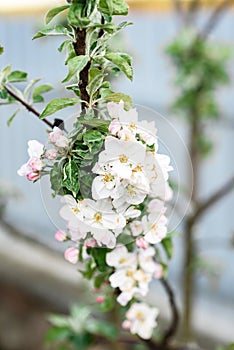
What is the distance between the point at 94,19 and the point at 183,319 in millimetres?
803

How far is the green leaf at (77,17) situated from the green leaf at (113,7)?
14 millimetres

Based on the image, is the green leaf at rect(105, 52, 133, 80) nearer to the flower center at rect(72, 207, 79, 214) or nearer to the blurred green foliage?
the flower center at rect(72, 207, 79, 214)

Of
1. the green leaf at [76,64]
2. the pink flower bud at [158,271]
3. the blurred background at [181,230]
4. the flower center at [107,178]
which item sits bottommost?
the blurred background at [181,230]

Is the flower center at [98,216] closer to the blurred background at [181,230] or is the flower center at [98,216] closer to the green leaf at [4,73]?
the green leaf at [4,73]

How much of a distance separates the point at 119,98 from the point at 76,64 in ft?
0.16

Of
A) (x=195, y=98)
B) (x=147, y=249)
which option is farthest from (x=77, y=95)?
(x=195, y=98)

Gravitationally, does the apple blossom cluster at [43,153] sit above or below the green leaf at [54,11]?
below

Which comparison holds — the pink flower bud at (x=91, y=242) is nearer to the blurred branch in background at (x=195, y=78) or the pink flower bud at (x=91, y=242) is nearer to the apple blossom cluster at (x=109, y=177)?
the apple blossom cluster at (x=109, y=177)

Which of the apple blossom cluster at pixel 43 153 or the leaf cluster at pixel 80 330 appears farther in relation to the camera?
the leaf cluster at pixel 80 330

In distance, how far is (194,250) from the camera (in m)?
1.14

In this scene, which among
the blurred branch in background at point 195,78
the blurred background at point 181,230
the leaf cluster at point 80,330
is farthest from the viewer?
the blurred background at point 181,230

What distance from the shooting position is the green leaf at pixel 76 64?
39 centimetres

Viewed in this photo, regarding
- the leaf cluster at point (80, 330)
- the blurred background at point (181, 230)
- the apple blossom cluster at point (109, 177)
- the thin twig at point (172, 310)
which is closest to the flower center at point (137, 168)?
the apple blossom cluster at point (109, 177)

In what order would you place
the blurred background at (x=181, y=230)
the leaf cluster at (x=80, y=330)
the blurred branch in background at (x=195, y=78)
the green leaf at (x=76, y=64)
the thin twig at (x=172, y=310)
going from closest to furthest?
the green leaf at (x=76, y=64)
the thin twig at (x=172, y=310)
the leaf cluster at (x=80, y=330)
the blurred branch in background at (x=195, y=78)
the blurred background at (x=181, y=230)
